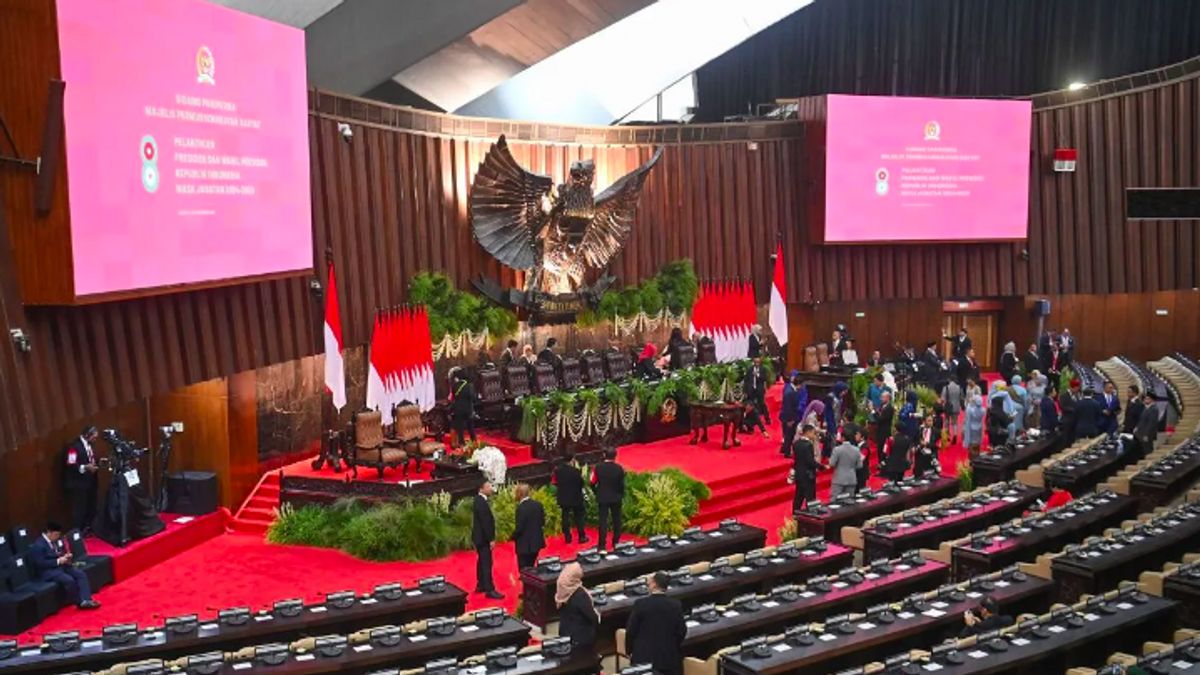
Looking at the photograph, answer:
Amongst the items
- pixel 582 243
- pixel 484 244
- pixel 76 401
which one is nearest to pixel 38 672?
pixel 76 401

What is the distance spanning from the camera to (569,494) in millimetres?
11844

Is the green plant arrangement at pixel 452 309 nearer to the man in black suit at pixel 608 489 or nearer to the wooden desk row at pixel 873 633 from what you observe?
the man in black suit at pixel 608 489

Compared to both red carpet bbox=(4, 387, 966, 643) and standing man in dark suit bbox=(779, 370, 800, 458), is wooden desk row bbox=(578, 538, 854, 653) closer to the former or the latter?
red carpet bbox=(4, 387, 966, 643)

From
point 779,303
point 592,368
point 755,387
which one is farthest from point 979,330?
point 592,368

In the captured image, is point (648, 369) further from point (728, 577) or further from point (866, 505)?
point (728, 577)

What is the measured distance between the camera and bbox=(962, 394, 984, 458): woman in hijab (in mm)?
15273

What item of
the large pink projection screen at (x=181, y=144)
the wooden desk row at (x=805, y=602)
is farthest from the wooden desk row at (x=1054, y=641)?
the large pink projection screen at (x=181, y=144)

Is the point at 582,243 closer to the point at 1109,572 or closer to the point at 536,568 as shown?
the point at 536,568

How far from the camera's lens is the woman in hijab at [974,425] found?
1527 centimetres

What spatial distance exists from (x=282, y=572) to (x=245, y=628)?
10.8 ft

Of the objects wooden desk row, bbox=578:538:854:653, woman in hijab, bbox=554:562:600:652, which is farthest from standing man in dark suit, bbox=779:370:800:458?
woman in hijab, bbox=554:562:600:652

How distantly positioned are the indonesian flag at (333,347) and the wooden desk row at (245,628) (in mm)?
3814

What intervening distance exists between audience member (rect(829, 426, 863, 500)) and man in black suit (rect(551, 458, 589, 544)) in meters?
2.66

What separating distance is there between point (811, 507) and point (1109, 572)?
3024mm
